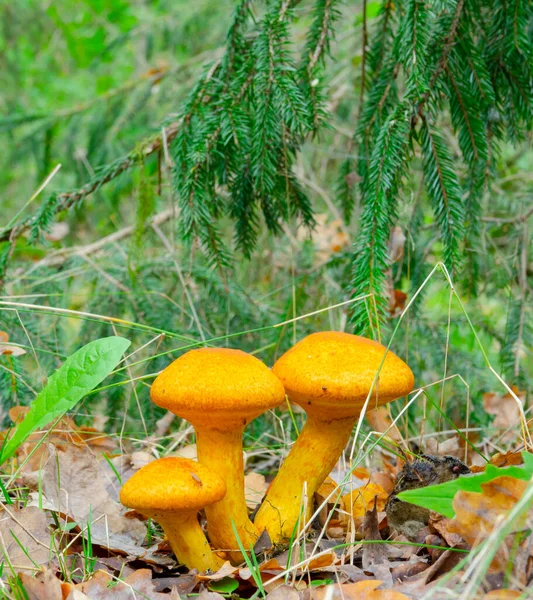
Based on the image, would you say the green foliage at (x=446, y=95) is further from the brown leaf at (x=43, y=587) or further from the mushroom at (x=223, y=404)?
the brown leaf at (x=43, y=587)

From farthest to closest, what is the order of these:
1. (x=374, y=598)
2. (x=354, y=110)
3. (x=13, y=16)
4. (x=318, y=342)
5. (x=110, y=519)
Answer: (x=13, y=16) → (x=354, y=110) → (x=110, y=519) → (x=318, y=342) → (x=374, y=598)

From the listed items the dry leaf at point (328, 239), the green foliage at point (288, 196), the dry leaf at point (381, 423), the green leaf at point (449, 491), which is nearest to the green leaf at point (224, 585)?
the green leaf at point (449, 491)

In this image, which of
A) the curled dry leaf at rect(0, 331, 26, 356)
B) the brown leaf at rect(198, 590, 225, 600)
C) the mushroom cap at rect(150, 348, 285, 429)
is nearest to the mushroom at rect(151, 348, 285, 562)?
the mushroom cap at rect(150, 348, 285, 429)

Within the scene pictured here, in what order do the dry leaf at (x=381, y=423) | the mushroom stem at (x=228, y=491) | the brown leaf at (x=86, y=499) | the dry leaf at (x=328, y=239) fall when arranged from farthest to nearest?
the dry leaf at (x=328, y=239) → the dry leaf at (x=381, y=423) → the brown leaf at (x=86, y=499) → the mushroom stem at (x=228, y=491)

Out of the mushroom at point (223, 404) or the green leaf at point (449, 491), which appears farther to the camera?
the mushroom at point (223, 404)

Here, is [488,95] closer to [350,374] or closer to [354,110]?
[350,374]

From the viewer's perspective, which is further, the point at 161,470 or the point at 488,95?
the point at 488,95

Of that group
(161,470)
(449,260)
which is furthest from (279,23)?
(161,470)
